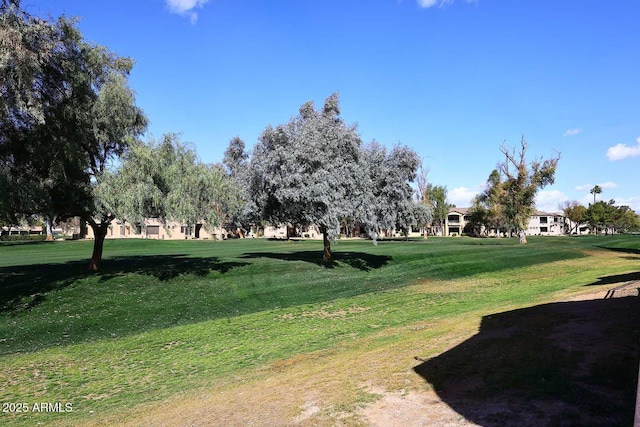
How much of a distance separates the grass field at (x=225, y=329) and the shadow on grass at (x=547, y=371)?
2.44 ft

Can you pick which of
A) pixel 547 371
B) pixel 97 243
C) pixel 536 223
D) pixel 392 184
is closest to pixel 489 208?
pixel 536 223

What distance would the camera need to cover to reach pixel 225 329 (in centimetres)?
1528

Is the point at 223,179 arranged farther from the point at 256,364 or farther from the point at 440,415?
the point at 440,415

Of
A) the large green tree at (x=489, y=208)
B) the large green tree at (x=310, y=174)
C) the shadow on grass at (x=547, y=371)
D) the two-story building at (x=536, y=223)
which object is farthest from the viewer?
the two-story building at (x=536, y=223)

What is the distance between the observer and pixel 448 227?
440ft

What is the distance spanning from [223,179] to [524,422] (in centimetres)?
2065

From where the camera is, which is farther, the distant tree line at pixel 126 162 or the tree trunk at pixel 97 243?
the tree trunk at pixel 97 243

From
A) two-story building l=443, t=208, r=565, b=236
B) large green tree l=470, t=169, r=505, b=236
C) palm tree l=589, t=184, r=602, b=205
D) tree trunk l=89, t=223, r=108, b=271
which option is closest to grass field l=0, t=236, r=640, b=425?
tree trunk l=89, t=223, r=108, b=271

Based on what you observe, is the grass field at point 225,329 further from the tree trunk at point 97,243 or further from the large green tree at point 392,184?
the large green tree at point 392,184

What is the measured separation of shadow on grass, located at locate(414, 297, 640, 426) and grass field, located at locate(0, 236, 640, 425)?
2.44 feet

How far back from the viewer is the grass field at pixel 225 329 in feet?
28.1

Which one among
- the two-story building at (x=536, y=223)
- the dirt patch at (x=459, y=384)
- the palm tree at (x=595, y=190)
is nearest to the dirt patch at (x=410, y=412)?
the dirt patch at (x=459, y=384)

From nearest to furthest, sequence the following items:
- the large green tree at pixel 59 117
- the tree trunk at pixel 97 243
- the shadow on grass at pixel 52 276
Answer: the large green tree at pixel 59 117, the shadow on grass at pixel 52 276, the tree trunk at pixel 97 243

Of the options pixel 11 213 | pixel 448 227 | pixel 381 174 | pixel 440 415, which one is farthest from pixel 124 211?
pixel 448 227
